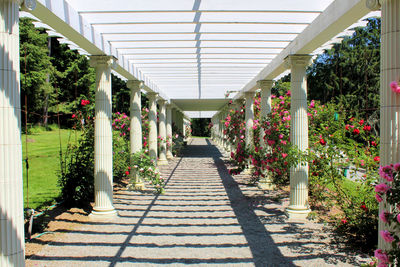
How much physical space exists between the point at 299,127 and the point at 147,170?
5.72 metres

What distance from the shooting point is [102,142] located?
828 centimetres

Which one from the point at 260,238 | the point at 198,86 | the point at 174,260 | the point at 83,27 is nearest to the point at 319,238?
the point at 260,238

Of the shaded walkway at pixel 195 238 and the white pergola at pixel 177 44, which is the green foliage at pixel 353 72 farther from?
the shaded walkway at pixel 195 238

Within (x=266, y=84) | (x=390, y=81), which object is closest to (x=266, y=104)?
(x=266, y=84)

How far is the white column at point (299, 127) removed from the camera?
26.6 ft

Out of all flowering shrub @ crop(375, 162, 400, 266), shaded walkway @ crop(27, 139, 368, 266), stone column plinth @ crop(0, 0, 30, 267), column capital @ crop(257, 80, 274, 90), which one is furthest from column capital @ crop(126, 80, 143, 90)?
flowering shrub @ crop(375, 162, 400, 266)

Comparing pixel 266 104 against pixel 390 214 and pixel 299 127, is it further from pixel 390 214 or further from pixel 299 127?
pixel 390 214

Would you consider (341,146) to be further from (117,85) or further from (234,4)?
(117,85)

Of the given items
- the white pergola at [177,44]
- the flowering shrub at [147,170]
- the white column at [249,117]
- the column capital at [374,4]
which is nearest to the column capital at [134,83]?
the white pergola at [177,44]

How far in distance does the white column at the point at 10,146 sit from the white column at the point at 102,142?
4.07 m

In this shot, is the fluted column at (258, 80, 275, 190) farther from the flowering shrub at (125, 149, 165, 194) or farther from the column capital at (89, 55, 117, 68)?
the column capital at (89, 55, 117, 68)

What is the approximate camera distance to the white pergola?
4.01m

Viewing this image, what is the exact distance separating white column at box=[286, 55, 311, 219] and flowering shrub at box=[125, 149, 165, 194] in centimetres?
493

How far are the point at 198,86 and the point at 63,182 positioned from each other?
10.6 meters
